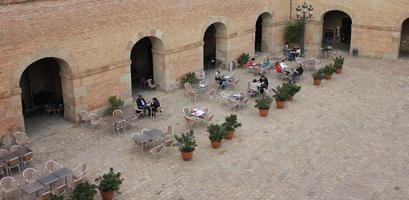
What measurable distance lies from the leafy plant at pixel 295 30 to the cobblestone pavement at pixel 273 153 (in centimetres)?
897

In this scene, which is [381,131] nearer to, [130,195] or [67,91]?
[130,195]

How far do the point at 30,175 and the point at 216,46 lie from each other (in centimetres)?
1506

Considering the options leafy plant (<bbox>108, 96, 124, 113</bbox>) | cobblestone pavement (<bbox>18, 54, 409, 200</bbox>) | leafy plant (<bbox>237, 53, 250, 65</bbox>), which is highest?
leafy plant (<bbox>237, 53, 250, 65</bbox>)

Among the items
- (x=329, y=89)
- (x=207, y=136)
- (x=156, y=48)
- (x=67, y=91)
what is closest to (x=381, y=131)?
(x=329, y=89)

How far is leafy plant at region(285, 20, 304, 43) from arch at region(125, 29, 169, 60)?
11.3 meters

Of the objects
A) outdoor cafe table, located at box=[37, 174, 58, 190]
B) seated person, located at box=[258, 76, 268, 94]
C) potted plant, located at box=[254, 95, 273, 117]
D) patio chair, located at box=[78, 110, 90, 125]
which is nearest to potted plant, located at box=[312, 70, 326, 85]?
seated person, located at box=[258, 76, 268, 94]

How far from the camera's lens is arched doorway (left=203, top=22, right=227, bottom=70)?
25328 millimetres

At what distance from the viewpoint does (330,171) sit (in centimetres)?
1433

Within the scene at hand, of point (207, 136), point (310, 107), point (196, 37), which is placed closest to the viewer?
point (207, 136)

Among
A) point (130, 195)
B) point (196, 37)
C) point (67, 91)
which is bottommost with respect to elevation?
point (130, 195)

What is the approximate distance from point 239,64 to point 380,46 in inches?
350

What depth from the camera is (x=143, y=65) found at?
24.4m

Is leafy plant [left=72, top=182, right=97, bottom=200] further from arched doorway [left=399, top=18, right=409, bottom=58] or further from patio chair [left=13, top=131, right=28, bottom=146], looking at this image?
arched doorway [left=399, top=18, right=409, bottom=58]

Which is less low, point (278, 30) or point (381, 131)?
point (278, 30)
